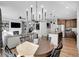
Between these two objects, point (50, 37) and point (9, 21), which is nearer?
point (9, 21)

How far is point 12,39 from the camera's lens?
1849 mm

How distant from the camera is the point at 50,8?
1857 mm

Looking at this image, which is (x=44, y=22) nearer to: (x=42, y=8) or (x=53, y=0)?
(x=42, y=8)

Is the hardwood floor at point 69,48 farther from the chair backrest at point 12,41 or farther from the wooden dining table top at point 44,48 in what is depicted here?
the chair backrest at point 12,41

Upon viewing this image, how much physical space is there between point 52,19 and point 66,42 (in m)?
0.41

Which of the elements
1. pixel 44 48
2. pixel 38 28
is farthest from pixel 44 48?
pixel 38 28

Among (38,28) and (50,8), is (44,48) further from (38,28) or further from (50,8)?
(50,8)

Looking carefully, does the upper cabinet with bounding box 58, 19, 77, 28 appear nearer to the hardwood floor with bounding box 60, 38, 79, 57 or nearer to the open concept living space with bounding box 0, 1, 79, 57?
the open concept living space with bounding box 0, 1, 79, 57

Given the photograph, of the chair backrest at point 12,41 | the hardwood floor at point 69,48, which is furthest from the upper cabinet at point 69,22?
the chair backrest at point 12,41

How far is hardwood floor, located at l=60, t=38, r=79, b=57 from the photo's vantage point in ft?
6.16

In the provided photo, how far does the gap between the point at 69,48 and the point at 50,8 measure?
0.68 metres

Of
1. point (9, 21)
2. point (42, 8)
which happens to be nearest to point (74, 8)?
point (42, 8)

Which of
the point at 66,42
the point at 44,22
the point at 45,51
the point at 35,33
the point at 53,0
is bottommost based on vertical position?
the point at 45,51

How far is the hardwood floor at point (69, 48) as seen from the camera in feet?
6.16
